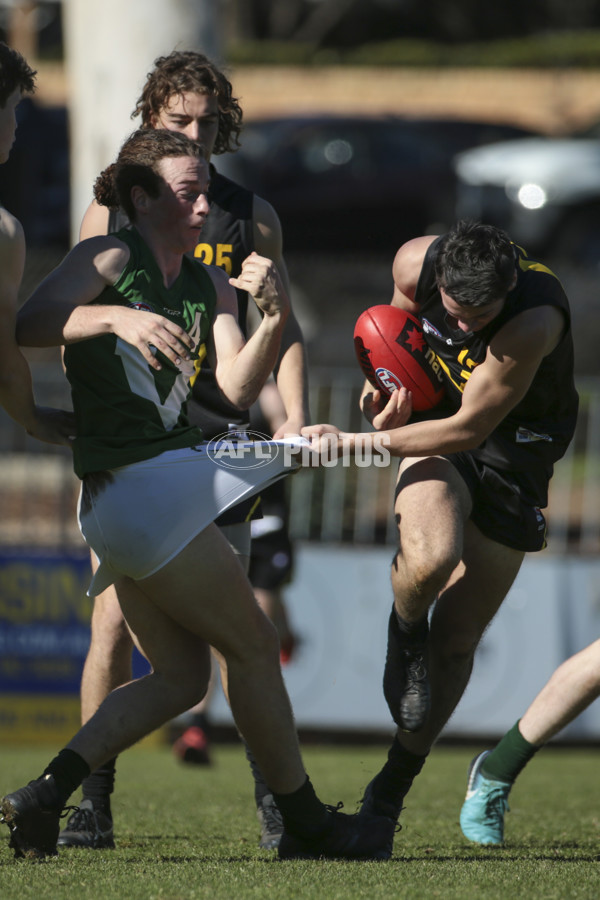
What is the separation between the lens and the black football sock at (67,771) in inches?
139

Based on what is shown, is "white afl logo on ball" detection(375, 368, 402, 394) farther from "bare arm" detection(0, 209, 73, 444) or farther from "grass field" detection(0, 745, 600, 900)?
"grass field" detection(0, 745, 600, 900)

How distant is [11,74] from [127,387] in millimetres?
963

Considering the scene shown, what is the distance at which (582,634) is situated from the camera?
8.74 m

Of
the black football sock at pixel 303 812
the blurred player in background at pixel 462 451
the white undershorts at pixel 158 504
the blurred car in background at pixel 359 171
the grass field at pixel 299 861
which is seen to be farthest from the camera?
the blurred car in background at pixel 359 171

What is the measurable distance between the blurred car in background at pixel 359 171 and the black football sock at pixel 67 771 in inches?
507

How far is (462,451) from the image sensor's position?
13.6ft

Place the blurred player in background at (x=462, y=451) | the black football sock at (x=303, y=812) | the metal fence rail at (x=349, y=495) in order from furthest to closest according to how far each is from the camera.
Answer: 1. the metal fence rail at (x=349, y=495)
2. the blurred player in background at (x=462, y=451)
3. the black football sock at (x=303, y=812)

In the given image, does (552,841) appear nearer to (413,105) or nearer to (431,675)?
(431,675)

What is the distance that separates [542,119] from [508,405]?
21.6 meters

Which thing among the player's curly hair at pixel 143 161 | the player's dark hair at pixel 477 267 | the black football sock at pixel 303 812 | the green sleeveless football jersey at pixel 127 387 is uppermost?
the player's curly hair at pixel 143 161

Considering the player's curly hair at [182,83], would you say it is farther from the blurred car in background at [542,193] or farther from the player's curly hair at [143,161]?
the blurred car in background at [542,193]

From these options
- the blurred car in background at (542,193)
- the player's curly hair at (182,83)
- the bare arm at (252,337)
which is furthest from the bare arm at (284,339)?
the blurred car in background at (542,193)

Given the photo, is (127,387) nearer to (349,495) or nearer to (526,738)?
(526,738)

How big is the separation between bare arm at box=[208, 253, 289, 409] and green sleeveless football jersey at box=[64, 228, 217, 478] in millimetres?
174
